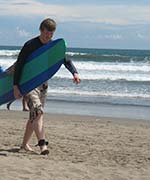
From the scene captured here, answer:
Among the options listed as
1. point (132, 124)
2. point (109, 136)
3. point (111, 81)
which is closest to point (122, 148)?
point (109, 136)

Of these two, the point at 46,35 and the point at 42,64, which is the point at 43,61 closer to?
the point at 42,64

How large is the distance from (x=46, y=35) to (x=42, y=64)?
1.64ft

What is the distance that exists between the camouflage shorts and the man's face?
0.57 meters

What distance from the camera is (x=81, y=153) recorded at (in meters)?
7.29

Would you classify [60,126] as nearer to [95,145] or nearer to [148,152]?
[95,145]

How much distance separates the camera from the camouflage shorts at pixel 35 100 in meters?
6.77

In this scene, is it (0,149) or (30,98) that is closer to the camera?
(30,98)

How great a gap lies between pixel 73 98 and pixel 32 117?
33.8ft

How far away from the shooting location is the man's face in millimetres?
6633

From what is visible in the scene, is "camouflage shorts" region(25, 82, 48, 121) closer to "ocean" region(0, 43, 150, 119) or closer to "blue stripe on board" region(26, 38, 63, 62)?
"blue stripe on board" region(26, 38, 63, 62)

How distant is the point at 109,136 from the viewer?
353 inches

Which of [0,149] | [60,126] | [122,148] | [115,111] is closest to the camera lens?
[0,149]

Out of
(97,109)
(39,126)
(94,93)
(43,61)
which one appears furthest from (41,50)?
(94,93)

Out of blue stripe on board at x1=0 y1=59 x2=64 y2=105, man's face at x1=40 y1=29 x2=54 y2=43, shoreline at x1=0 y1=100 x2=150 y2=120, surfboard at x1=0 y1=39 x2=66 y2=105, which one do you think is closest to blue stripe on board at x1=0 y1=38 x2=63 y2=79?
surfboard at x1=0 y1=39 x2=66 y2=105
